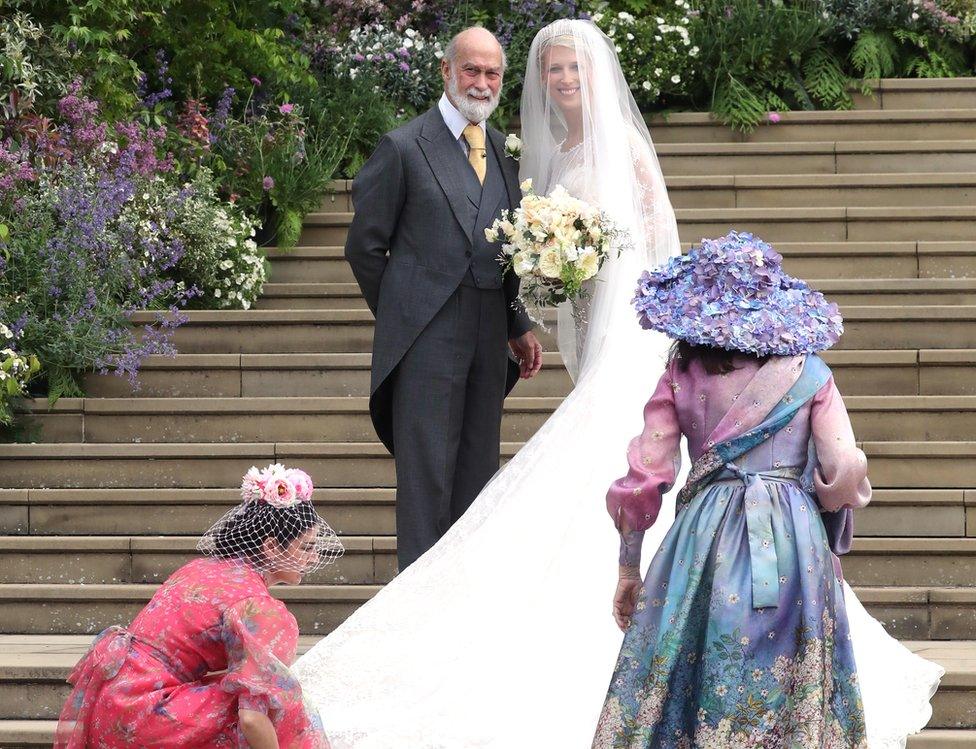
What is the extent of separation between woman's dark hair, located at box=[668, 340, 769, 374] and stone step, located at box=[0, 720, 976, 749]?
181 cm

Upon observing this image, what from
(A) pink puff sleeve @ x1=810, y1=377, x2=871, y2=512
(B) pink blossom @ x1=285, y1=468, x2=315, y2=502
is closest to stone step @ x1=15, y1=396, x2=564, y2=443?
(B) pink blossom @ x1=285, y1=468, x2=315, y2=502

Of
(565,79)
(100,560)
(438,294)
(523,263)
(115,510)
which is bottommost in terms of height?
(100,560)

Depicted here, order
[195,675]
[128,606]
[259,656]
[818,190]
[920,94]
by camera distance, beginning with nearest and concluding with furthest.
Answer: [259,656], [195,675], [128,606], [818,190], [920,94]

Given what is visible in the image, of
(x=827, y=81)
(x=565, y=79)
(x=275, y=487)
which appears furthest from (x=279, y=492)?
(x=827, y=81)

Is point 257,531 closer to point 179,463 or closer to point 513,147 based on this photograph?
point 513,147

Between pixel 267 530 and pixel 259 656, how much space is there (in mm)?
354

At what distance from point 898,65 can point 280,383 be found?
5538mm

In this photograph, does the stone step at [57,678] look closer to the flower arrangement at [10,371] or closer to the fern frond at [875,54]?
the flower arrangement at [10,371]

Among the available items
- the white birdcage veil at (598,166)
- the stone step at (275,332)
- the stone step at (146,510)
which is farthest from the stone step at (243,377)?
the white birdcage veil at (598,166)

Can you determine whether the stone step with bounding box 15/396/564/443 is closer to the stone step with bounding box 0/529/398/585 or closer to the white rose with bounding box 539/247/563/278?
the stone step with bounding box 0/529/398/585

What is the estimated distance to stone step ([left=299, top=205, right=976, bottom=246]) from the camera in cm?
927

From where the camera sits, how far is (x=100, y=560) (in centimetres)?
688

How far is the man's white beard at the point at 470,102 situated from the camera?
5.87 m

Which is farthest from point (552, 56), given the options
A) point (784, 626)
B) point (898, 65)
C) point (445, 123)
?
point (898, 65)
